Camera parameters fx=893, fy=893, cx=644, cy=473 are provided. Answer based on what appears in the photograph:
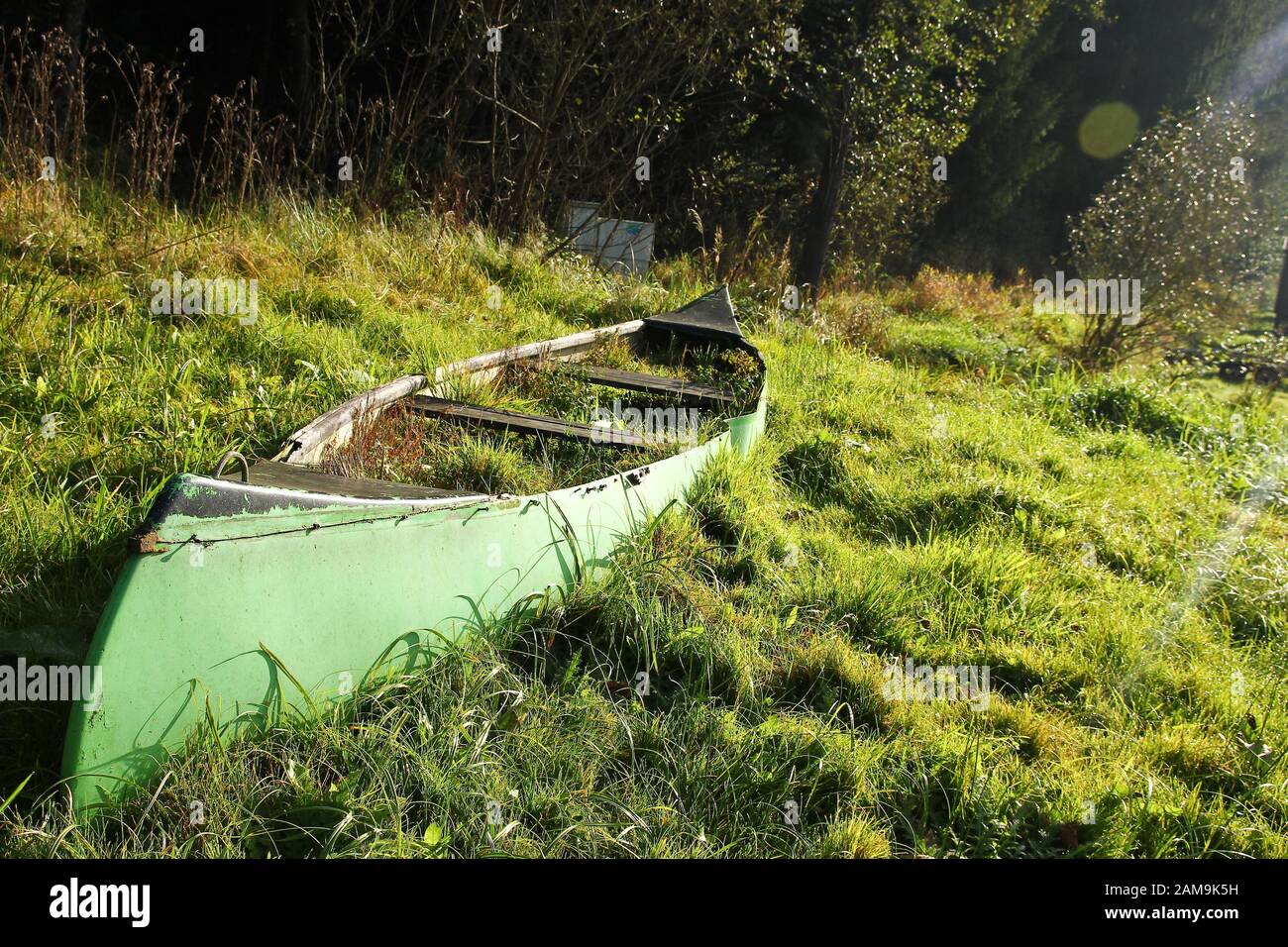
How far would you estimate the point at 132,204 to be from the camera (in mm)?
5434

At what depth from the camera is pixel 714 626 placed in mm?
2986

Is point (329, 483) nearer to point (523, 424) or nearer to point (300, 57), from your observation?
point (523, 424)

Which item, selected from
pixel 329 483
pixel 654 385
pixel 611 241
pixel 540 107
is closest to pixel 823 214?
pixel 611 241

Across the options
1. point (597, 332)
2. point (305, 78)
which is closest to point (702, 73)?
point (305, 78)

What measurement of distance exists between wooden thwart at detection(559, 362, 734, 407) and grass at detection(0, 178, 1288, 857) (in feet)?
1.39

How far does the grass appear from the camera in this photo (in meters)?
2.09

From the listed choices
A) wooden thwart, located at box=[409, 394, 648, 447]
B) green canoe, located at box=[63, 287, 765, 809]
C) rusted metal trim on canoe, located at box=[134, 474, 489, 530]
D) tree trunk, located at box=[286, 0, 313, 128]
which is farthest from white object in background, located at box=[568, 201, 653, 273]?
rusted metal trim on canoe, located at box=[134, 474, 489, 530]

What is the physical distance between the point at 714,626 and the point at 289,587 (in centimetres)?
142

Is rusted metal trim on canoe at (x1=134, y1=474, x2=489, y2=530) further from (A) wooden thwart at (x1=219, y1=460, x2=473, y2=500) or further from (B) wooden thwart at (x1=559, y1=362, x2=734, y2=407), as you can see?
(B) wooden thwart at (x1=559, y1=362, x2=734, y2=407)

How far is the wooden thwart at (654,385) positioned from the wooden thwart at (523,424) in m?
1.07

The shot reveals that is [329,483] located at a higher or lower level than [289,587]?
higher

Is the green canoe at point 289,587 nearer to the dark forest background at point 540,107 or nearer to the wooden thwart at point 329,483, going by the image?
the wooden thwart at point 329,483

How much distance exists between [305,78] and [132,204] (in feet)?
14.4
